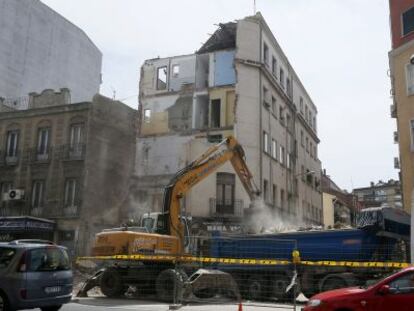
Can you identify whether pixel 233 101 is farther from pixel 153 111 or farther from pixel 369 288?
pixel 369 288

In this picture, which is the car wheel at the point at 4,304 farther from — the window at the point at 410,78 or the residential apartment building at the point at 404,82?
the window at the point at 410,78

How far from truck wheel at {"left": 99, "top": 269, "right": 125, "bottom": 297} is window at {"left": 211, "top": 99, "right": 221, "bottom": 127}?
2129 centimetres

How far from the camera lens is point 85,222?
101 feet

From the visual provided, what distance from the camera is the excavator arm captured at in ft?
59.8

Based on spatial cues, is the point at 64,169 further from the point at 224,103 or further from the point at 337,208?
the point at 337,208

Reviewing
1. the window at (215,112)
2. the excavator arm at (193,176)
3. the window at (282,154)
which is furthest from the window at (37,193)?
the window at (282,154)

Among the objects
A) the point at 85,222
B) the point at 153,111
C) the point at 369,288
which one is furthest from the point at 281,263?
the point at 153,111

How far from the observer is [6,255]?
1077 cm

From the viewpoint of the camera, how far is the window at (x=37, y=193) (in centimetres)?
3200

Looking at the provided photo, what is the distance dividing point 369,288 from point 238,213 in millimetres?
24645

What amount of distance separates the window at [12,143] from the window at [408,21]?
25.0 meters

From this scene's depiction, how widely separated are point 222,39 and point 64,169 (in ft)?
53.9

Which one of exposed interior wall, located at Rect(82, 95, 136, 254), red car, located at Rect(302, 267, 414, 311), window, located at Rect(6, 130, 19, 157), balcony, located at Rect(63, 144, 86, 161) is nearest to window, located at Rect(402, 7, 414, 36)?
red car, located at Rect(302, 267, 414, 311)

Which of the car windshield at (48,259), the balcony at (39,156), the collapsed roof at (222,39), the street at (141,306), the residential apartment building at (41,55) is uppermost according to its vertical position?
the residential apartment building at (41,55)
